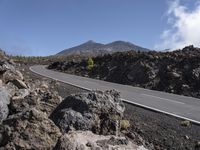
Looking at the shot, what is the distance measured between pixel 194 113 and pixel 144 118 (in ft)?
9.98

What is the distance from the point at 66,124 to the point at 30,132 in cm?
138

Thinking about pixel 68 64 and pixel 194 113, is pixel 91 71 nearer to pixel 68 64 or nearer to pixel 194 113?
pixel 68 64

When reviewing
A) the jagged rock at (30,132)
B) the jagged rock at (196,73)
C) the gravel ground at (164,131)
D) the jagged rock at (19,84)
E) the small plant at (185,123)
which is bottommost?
the gravel ground at (164,131)

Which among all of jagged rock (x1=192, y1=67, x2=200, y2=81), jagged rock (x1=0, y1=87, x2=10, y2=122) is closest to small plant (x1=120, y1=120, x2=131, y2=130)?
jagged rock (x1=0, y1=87, x2=10, y2=122)

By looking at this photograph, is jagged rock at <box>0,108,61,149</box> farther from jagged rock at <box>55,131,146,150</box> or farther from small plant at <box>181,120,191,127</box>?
small plant at <box>181,120,191,127</box>

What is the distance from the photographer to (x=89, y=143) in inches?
283

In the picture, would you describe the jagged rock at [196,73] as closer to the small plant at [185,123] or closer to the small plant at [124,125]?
the small plant at [185,123]

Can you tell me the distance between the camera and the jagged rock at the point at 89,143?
704 cm

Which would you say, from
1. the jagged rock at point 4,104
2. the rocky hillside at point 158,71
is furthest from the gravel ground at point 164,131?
the rocky hillside at point 158,71

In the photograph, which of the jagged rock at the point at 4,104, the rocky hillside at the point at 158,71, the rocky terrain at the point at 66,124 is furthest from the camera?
the rocky hillside at the point at 158,71

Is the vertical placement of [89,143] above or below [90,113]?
below

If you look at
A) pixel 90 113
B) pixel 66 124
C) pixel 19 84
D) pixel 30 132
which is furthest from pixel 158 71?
pixel 30 132

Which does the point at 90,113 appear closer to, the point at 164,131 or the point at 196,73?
the point at 164,131

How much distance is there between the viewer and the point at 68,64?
63906 mm
